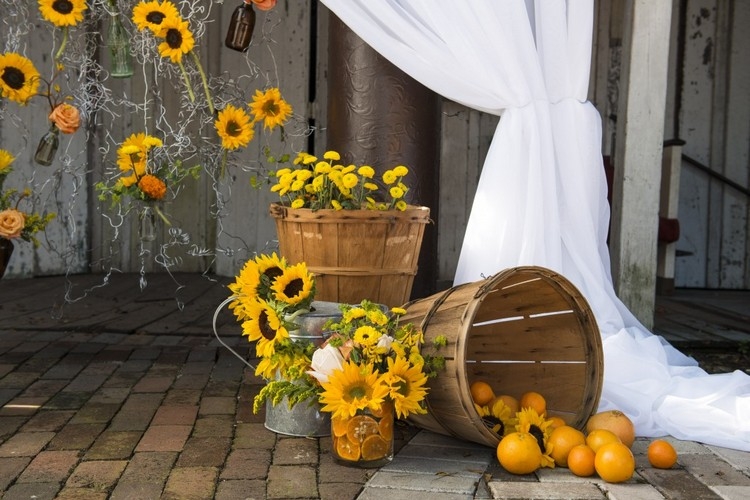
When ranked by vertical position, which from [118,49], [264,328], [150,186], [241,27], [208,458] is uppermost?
[241,27]

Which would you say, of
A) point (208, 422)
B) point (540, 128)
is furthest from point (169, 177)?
point (540, 128)

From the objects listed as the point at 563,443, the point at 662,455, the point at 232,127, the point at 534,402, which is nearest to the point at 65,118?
the point at 232,127

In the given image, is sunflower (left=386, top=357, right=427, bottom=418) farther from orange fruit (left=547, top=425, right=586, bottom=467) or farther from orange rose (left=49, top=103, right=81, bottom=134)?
orange rose (left=49, top=103, right=81, bottom=134)

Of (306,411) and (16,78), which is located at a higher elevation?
(16,78)

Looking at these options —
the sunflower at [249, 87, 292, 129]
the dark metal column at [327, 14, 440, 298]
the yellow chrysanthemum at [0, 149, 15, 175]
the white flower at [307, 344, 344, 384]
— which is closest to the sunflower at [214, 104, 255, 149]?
the sunflower at [249, 87, 292, 129]

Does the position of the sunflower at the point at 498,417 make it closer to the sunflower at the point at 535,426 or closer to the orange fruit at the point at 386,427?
the sunflower at the point at 535,426

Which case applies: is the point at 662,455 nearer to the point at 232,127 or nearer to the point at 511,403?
the point at 511,403

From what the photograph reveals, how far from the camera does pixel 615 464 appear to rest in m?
2.37

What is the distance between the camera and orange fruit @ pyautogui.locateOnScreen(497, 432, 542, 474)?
2438 millimetres

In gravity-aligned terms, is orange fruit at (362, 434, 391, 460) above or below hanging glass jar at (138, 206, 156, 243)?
below

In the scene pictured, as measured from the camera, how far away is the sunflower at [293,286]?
2658 millimetres

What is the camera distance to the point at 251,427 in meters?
2.91

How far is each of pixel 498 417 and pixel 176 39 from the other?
176cm

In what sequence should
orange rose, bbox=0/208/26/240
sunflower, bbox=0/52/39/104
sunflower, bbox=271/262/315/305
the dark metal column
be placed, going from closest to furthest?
sunflower, bbox=271/262/315/305 < orange rose, bbox=0/208/26/240 < sunflower, bbox=0/52/39/104 < the dark metal column
